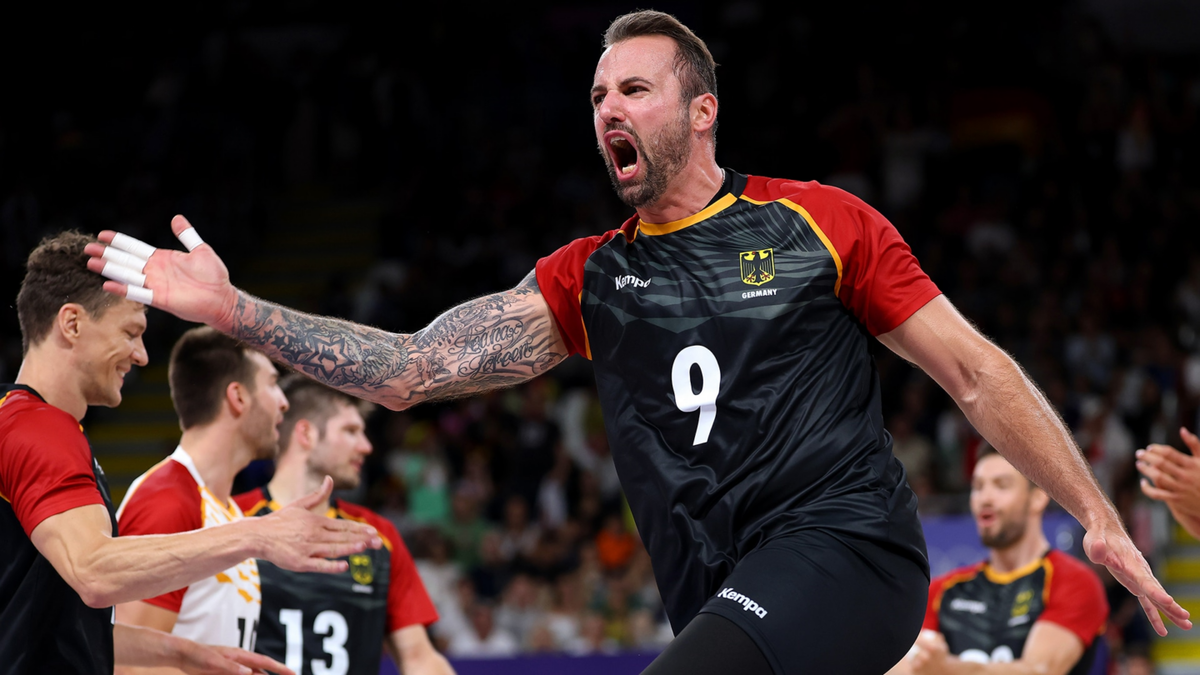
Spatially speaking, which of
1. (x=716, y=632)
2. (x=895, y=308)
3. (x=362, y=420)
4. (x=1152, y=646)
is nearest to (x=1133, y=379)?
(x=1152, y=646)

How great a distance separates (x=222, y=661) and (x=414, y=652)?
64.7 inches

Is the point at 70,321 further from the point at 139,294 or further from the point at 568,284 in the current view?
the point at 568,284

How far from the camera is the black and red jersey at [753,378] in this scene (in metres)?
3.45

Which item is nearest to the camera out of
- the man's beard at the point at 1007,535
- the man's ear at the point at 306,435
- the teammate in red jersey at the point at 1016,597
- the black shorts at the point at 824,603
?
the black shorts at the point at 824,603

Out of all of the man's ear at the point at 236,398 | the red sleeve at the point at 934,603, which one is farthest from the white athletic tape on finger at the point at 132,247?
the red sleeve at the point at 934,603

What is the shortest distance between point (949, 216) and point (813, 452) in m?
Answer: 11.3

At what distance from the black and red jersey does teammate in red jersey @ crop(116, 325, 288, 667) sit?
88.5 inches

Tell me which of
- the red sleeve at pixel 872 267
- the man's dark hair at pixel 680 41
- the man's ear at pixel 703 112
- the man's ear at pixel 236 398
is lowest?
the man's ear at pixel 236 398

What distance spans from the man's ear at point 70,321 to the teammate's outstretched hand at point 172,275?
65 centimetres

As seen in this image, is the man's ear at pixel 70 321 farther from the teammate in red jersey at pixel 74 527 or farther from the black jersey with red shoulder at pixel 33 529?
the black jersey with red shoulder at pixel 33 529

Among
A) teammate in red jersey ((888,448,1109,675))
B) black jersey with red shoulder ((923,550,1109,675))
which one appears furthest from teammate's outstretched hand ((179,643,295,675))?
black jersey with red shoulder ((923,550,1109,675))

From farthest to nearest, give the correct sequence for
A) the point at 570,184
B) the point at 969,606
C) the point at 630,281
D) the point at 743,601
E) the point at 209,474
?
the point at 570,184 < the point at 969,606 < the point at 209,474 < the point at 630,281 < the point at 743,601

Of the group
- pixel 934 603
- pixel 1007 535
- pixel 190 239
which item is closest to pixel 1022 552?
pixel 1007 535

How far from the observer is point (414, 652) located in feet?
19.3
